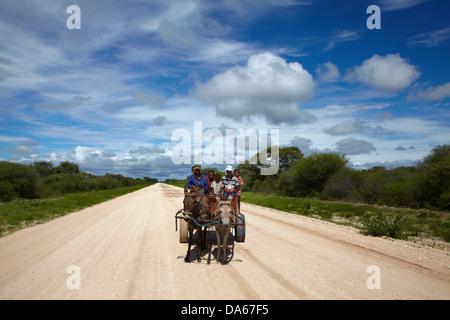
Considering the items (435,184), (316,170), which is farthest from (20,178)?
(435,184)

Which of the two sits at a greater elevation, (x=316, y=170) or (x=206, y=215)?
(x=316, y=170)

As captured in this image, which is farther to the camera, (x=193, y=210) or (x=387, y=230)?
(x=387, y=230)

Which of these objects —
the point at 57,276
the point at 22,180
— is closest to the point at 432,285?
the point at 57,276

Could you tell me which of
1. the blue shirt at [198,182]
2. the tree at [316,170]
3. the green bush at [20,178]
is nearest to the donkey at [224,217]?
the blue shirt at [198,182]

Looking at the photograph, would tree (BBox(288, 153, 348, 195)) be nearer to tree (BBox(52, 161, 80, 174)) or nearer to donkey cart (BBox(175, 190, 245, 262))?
donkey cart (BBox(175, 190, 245, 262))

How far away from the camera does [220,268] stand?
6504 mm

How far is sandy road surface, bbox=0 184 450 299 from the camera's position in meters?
5.07

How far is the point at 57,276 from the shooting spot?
5844 mm

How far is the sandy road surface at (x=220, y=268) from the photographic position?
5.07 meters

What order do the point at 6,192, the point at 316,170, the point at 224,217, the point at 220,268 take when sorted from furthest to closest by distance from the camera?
the point at 316,170 → the point at 6,192 → the point at 224,217 → the point at 220,268

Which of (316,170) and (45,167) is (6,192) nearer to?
(316,170)

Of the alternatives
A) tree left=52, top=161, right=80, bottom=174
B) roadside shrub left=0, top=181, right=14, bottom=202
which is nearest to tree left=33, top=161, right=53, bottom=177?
tree left=52, top=161, right=80, bottom=174
